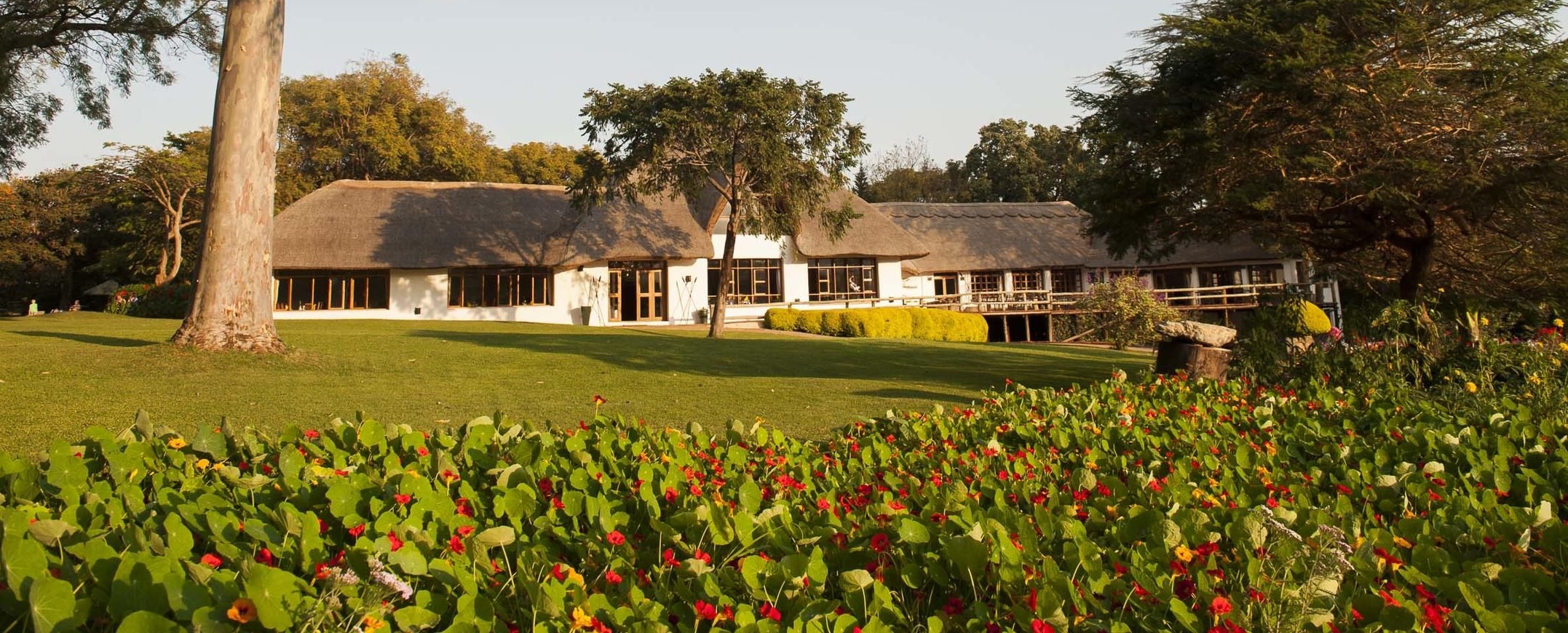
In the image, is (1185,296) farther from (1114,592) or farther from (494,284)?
(1114,592)

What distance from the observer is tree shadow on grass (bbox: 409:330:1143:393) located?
13.2 meters

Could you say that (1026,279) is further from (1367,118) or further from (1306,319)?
(1306,319)

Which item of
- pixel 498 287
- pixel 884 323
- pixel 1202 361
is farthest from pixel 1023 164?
pixel 1202 361

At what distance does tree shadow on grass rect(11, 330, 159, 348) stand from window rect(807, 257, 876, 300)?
2179 centimetres

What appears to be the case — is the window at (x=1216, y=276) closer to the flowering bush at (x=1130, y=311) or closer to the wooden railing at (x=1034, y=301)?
the wooden railing at (x=1034, y=301)

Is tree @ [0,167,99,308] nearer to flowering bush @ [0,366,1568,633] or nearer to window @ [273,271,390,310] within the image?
window @ [273,271,390,310]

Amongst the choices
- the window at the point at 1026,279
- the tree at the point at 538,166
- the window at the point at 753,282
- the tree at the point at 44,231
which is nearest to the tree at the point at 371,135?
the tree at the point at 538,166

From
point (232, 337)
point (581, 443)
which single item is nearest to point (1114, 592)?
point (581, 443)

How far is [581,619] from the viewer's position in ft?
6.57

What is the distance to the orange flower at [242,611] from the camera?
182 centimetres

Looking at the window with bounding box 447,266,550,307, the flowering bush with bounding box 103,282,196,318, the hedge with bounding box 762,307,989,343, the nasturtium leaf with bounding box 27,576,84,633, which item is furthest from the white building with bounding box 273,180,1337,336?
the nasturtium leaf with bounding box 27,576,84,633

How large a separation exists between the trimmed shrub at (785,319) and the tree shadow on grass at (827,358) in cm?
A: 798

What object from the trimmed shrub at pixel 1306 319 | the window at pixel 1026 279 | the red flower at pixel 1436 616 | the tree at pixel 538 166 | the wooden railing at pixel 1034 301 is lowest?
the red flower at pixel 1436 616

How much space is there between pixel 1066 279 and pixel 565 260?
19.8m
